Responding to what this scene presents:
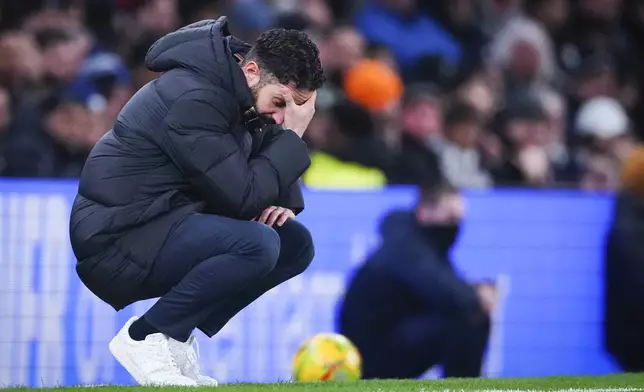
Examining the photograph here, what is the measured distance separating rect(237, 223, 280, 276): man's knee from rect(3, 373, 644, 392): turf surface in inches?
21.0

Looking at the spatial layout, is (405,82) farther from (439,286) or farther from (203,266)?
(203,266)

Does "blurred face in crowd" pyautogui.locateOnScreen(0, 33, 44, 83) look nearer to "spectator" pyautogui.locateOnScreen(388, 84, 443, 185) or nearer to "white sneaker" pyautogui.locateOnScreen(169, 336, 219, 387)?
"spectator" pyautogui.locateOnScreen(388, 84, 443, 185)

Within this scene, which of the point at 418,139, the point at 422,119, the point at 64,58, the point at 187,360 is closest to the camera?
the point at 187,360

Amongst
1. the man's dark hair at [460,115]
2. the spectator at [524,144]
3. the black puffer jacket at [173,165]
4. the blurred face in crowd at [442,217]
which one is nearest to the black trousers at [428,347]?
the blurred face in crowd at [442,217]

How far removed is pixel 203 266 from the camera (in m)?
5.65

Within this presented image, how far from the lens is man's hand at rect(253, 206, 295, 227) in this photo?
19.5 ft

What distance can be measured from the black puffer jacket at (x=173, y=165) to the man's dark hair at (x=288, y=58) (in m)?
0.13

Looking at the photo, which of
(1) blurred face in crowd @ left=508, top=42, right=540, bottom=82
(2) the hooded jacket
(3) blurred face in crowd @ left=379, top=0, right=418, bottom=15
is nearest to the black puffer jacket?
(2) the hooded jacket

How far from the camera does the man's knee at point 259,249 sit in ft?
18.5

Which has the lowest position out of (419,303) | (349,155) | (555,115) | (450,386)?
(555,115)

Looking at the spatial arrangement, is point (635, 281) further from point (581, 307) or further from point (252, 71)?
point (252, 71)

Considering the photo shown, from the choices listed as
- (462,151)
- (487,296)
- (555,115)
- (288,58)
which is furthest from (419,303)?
(555,115)

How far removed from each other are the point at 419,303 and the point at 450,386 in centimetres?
299

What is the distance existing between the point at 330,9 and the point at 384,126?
189 cm
